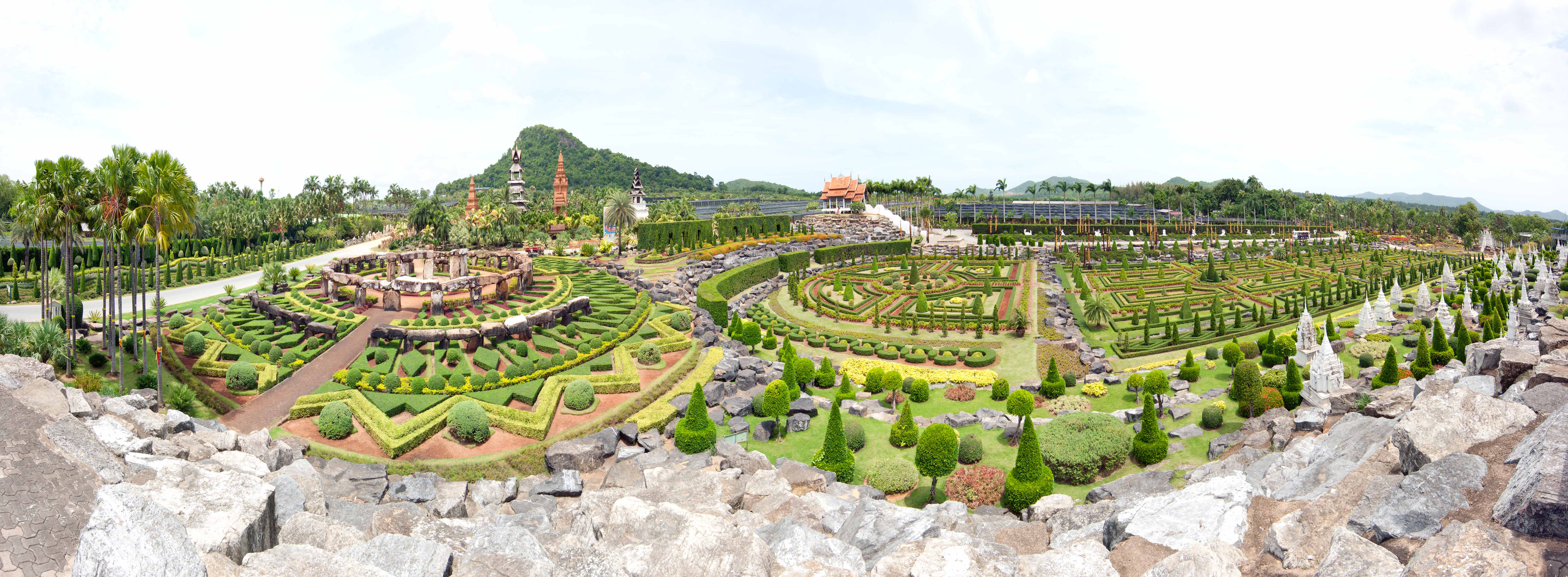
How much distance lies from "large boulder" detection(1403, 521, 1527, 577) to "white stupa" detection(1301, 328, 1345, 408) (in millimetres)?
19062

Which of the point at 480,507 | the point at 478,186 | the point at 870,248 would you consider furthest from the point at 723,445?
the point at 478,186

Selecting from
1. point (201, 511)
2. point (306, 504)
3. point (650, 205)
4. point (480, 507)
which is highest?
point (650, 205)

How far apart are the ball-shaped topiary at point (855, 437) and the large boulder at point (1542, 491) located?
17.8 metres

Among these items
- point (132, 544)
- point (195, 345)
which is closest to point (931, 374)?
point (195, 345)

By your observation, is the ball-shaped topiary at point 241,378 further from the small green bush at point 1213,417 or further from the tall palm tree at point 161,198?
the small green bush at point 1213,417

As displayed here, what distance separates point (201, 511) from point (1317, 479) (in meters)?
21.0

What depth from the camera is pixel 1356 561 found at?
10688 millimetres

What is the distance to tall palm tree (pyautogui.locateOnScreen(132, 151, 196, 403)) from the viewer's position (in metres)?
26.8

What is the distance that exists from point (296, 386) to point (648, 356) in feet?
44.3

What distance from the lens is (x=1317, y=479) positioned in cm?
1623

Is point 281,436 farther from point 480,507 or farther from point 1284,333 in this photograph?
point 1284,333

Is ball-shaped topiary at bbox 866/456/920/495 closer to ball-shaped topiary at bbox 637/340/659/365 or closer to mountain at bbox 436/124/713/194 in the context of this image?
ball-shaped topiary at bbox 637/340/659/365

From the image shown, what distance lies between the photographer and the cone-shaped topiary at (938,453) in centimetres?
2370

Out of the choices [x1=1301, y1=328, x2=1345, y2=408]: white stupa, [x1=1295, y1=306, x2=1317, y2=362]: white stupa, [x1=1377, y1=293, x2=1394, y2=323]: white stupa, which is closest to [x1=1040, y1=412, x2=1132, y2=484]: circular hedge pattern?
[x1=1301, y1=328, x2=1345, y2=408]: white stupa
